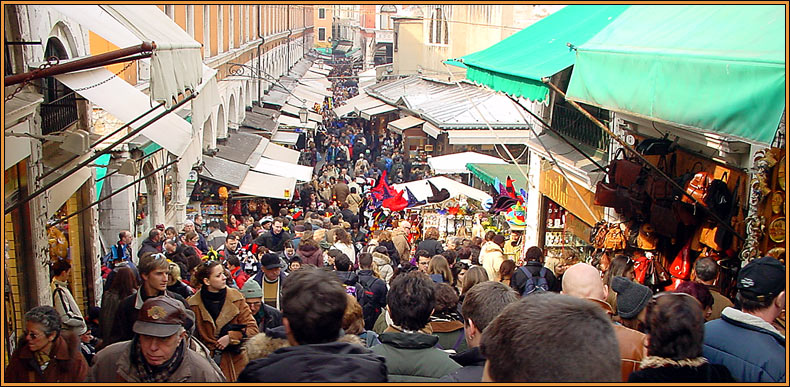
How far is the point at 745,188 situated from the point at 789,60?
265 centimetres

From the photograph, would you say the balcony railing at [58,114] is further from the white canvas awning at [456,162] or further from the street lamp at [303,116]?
the street lamp at [303,116]

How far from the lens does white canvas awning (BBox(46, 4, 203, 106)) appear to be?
230 inches

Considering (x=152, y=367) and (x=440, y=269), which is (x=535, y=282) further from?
(x=152, y=367)

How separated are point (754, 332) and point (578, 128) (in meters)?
7.53

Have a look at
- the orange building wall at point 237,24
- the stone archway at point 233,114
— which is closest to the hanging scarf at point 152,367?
the stone archway at point 233,114

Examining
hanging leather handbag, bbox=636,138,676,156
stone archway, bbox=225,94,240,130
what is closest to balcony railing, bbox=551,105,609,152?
hanging leather handbag, bbox=636,138,676,156

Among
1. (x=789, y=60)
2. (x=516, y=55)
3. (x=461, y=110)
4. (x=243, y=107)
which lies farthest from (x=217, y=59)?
(x=789, y=60)

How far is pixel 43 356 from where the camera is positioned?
4.28 meters

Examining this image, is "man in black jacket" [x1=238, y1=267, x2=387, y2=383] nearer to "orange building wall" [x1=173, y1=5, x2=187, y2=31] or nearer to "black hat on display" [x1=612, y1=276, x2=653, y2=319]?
"black hat on display" [x1=612, y1=276, x2=653, y2=319]

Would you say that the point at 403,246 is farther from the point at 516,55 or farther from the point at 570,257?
the point at 516,55

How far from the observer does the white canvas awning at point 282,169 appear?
20.0 metres

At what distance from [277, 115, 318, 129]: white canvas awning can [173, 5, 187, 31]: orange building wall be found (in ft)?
34.5

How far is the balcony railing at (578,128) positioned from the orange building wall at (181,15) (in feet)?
34.0

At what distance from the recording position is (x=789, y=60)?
381 centimetres
